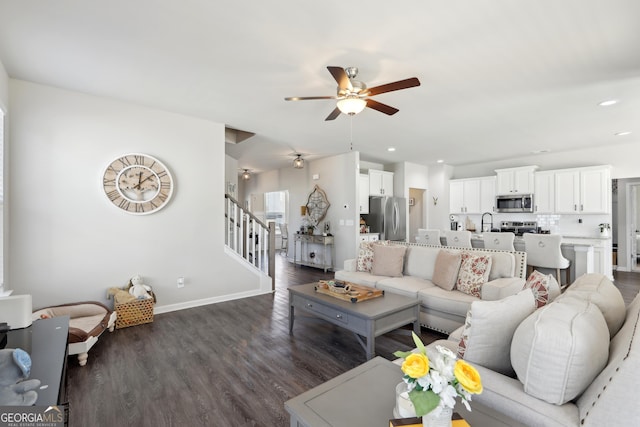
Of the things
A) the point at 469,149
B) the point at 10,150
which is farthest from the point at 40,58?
the point at 469,149

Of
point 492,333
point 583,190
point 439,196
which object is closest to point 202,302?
point 492,333

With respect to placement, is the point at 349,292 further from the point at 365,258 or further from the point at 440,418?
the point at 440,418

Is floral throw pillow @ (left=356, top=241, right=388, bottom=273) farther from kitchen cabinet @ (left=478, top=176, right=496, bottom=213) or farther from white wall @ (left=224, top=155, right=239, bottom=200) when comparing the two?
kitchen cabinet @ (left=478, top=176, right=496, bottom=213)

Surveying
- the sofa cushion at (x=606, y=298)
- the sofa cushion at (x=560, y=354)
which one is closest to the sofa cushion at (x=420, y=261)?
the sofa cushion at (x=606, y=298)

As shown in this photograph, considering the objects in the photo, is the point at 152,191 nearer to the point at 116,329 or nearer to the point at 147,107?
the point at 147,107

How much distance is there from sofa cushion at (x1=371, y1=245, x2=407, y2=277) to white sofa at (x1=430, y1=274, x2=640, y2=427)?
8.63 ft

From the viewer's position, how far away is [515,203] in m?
6.74

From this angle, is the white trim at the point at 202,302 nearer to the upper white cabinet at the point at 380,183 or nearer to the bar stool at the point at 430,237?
the bar stool at the point at 430,237

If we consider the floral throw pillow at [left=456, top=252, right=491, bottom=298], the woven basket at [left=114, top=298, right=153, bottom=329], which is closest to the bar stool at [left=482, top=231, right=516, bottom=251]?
the floral throw pillow at [left=456, top=252, right=491, bottom=298]

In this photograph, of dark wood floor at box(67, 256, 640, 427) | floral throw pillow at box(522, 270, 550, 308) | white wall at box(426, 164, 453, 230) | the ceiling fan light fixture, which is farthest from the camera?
white wall at box(426, 164, 453, 230)

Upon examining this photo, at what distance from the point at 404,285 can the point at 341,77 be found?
2387 millimetres

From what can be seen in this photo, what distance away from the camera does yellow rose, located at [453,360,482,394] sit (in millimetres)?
817

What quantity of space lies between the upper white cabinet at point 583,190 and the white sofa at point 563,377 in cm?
616

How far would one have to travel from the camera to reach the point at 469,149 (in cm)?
608
